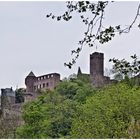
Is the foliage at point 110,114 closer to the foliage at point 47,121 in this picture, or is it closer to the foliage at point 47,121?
the foliage at point 47,121

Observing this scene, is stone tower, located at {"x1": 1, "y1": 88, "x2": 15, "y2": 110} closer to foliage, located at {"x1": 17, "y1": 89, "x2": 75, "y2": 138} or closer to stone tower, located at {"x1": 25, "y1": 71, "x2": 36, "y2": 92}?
stone tower, located at {"x1": 25, "y1": 71, "x2": 36, "y2": 92}

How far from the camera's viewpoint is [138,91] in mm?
27672

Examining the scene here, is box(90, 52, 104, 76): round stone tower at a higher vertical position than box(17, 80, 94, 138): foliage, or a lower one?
higher

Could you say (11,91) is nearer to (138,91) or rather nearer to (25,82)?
(25,82)

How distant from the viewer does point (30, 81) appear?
237 ft

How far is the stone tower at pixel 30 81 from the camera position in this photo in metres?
70.4

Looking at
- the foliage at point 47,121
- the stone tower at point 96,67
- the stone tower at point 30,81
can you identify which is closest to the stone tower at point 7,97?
the stone tower at point 30,81

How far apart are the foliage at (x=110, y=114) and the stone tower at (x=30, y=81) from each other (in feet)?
139

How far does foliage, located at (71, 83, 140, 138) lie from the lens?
75.8 ft

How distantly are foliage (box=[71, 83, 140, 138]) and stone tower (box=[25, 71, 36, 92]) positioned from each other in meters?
42.3

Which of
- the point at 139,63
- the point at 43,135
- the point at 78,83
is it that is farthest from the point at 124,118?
the point at 78,83

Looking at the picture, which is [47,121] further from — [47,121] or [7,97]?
[7,97]

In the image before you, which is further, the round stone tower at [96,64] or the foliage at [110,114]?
the round stone tower at [96,64]

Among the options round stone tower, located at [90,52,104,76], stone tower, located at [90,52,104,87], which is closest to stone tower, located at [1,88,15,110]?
stone tower, located at [90,52,104,87]
